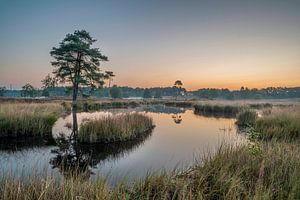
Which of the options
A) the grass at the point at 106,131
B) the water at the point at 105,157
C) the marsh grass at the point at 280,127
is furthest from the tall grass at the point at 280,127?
the grass at the point at 106,131

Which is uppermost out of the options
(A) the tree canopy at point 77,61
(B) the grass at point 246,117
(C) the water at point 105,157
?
(A) the tree canopy at point 77,61

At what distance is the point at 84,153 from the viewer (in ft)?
30.7

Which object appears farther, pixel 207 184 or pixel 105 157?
pixel 105 157

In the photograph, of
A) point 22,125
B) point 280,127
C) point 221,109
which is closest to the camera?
point 22,125

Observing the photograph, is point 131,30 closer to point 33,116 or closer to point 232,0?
point 232,0

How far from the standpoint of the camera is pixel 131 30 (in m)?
22.3

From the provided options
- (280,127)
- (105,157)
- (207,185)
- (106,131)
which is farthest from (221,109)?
(207,185)

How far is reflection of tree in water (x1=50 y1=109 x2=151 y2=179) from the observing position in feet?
25.1

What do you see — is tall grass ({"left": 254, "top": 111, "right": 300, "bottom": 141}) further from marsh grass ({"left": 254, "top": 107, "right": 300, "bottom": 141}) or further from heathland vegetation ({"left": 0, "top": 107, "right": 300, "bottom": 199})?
heathland vegetation ({"left": 0, "top": 107, "right": 300, "bottom": 199})

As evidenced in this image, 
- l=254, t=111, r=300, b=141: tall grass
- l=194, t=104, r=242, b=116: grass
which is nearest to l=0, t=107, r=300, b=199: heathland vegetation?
l=254, t=111, r=300, b=141: tall grass

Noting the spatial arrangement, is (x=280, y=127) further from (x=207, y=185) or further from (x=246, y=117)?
(x=207, y=185)

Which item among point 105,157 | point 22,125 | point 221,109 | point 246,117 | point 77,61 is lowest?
point 105,157

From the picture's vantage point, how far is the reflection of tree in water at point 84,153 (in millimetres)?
7659

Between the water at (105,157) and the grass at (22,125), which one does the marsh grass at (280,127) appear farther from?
the grass at (22,125)
